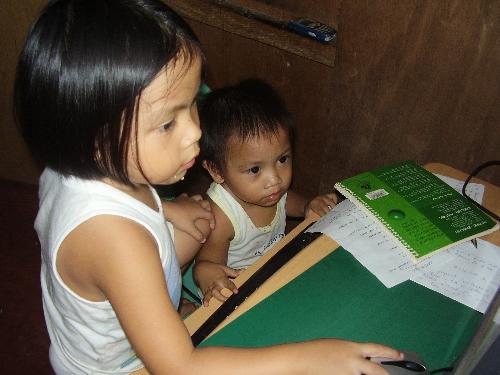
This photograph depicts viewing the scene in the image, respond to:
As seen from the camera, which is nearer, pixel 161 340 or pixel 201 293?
pixel 161 340

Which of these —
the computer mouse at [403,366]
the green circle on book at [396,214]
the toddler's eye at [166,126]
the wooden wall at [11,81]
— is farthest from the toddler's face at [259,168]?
the wooden wall at [11,81]

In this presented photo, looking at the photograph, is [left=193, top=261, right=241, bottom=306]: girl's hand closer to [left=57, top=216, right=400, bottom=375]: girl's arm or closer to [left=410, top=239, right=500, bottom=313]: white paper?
[left=57, top=216, right=400, bottom=375]: girl's arm

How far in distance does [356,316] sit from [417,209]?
256 mm

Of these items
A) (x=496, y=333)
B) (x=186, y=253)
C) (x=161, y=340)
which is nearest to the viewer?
(x=496, y=333)

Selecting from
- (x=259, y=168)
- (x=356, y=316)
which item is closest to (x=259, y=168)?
(x=259, y=168)

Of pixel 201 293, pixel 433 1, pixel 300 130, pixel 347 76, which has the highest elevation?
pixel 433 1

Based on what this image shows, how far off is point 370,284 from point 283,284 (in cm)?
15

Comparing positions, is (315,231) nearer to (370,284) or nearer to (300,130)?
(370,284)

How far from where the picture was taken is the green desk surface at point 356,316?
29.5 inches

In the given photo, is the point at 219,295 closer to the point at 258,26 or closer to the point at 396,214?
the point at 396,214

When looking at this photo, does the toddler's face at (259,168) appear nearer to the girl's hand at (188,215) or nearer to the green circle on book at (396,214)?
the girl's hand at (188,215)

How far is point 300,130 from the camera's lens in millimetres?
1369

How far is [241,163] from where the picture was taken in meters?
1.12

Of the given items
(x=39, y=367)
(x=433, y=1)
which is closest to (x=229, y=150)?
(x=433, y=1)
